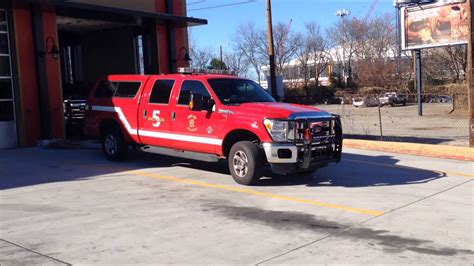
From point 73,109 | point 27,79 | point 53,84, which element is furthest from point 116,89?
point 73,109

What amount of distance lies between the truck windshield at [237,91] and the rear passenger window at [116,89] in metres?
2.32

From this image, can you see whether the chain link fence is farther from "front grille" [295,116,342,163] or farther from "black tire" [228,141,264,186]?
"black tire" [228,141,264,186]

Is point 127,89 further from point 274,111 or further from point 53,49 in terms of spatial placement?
point 53,49

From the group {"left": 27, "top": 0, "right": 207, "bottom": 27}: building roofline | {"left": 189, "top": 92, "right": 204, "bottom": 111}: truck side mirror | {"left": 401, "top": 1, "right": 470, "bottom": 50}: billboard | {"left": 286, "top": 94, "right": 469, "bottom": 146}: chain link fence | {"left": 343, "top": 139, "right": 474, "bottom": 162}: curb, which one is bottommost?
A: {"left": 286, "top": 94, "right": 469, "bottom": 146}: chain link fence

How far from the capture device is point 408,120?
29.9 metres

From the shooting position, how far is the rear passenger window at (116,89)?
11459 millimetres

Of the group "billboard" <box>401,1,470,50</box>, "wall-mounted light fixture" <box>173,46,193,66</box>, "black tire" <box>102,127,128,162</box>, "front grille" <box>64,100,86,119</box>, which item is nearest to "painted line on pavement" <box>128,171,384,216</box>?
"black tire" <box>102,127,128,162</box>

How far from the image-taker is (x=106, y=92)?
12133 mm

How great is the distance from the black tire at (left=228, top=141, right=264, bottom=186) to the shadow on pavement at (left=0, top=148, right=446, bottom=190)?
0.47 metres

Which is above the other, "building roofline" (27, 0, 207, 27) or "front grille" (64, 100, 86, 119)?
"building roofline" (27, 0, 207, 27)

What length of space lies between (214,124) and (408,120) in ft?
75.6

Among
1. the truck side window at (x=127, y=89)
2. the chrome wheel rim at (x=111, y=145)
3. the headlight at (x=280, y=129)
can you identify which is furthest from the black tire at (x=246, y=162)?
the chrome wheel rim at (x=111, y=145)

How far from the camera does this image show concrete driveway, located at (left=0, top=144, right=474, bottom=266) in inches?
213

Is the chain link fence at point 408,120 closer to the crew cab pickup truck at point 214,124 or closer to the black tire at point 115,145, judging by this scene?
the crew cab pickup truck at point 214,124
